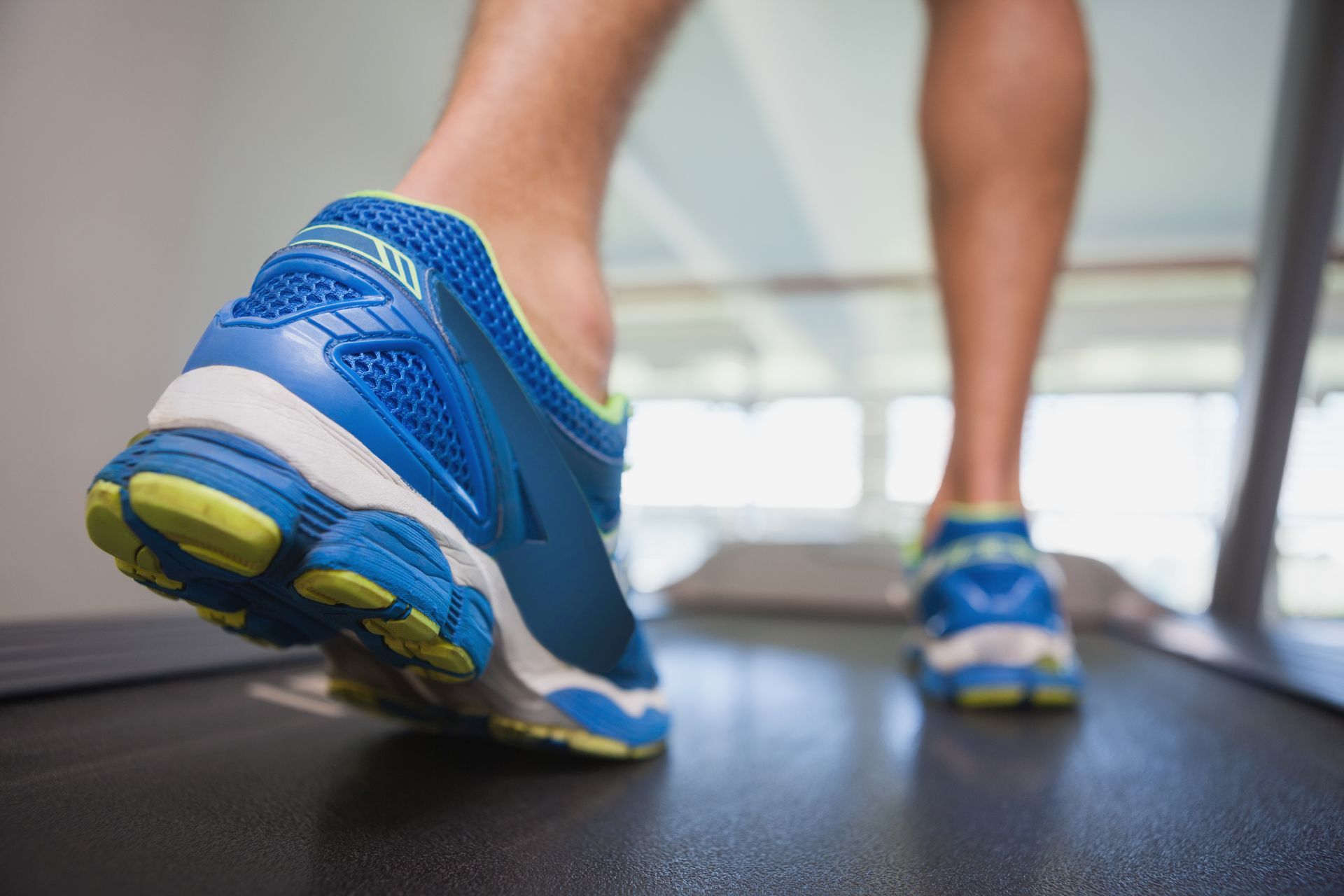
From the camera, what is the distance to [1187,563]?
9.30 ft

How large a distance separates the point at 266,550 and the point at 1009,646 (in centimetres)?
64

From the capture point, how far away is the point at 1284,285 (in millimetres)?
1640

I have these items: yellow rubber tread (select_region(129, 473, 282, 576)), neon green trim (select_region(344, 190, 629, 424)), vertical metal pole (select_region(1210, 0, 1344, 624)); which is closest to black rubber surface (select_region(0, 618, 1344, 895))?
yellow rubber tread (select_region(129, 473, 282, 576))

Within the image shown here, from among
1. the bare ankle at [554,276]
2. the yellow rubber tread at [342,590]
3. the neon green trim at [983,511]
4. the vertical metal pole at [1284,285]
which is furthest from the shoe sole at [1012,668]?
the vertical metal pole at [1284,285]

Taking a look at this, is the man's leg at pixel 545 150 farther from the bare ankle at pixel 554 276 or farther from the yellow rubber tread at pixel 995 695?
the yellow rubber tread at pixel 995 695

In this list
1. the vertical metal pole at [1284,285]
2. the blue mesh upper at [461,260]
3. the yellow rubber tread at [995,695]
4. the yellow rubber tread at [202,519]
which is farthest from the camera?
the vertical metal pole at [1284,285]

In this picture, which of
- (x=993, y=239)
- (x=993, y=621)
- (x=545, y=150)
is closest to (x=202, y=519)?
(x=545, y=150)

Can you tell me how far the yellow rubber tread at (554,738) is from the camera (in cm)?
47

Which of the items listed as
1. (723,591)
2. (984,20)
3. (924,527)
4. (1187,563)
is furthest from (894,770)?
(1187,563)

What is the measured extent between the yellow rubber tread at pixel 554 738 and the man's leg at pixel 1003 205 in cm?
49

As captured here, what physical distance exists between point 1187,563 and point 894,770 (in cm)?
286

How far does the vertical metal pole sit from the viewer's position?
1.56 metres

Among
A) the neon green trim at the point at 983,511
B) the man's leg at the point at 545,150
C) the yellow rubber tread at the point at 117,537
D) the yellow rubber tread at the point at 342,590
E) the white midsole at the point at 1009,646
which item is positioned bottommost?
the white midsole at the point at 1009,646

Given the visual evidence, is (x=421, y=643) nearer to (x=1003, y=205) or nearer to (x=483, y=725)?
(x=483, y=725)
